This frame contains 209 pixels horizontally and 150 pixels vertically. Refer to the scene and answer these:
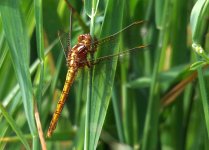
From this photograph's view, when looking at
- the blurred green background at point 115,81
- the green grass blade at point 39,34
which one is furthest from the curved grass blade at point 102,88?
the green grass blade at point 39,34

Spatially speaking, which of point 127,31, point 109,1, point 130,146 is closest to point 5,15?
point 109,1

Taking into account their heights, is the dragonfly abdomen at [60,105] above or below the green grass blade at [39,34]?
below

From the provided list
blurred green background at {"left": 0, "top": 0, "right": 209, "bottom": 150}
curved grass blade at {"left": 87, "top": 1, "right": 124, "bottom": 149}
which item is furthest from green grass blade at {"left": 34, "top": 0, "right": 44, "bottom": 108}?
curved grass blade at {"left": 87, "top": 1, "right": 124, "bottom": 149}

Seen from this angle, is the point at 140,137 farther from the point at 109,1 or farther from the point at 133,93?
the point at 109,1

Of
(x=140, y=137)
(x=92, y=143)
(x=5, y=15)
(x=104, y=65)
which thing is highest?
(x=5, y=15)

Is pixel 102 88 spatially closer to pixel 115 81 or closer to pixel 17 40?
pixel 17 40

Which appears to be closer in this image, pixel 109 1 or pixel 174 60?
pixel 109 1

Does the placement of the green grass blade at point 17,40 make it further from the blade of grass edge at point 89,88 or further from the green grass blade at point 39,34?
the blade of grass edge at point 89,88

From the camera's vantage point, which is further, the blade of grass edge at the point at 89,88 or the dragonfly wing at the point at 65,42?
the dragonfly wing at the point at 65,42
